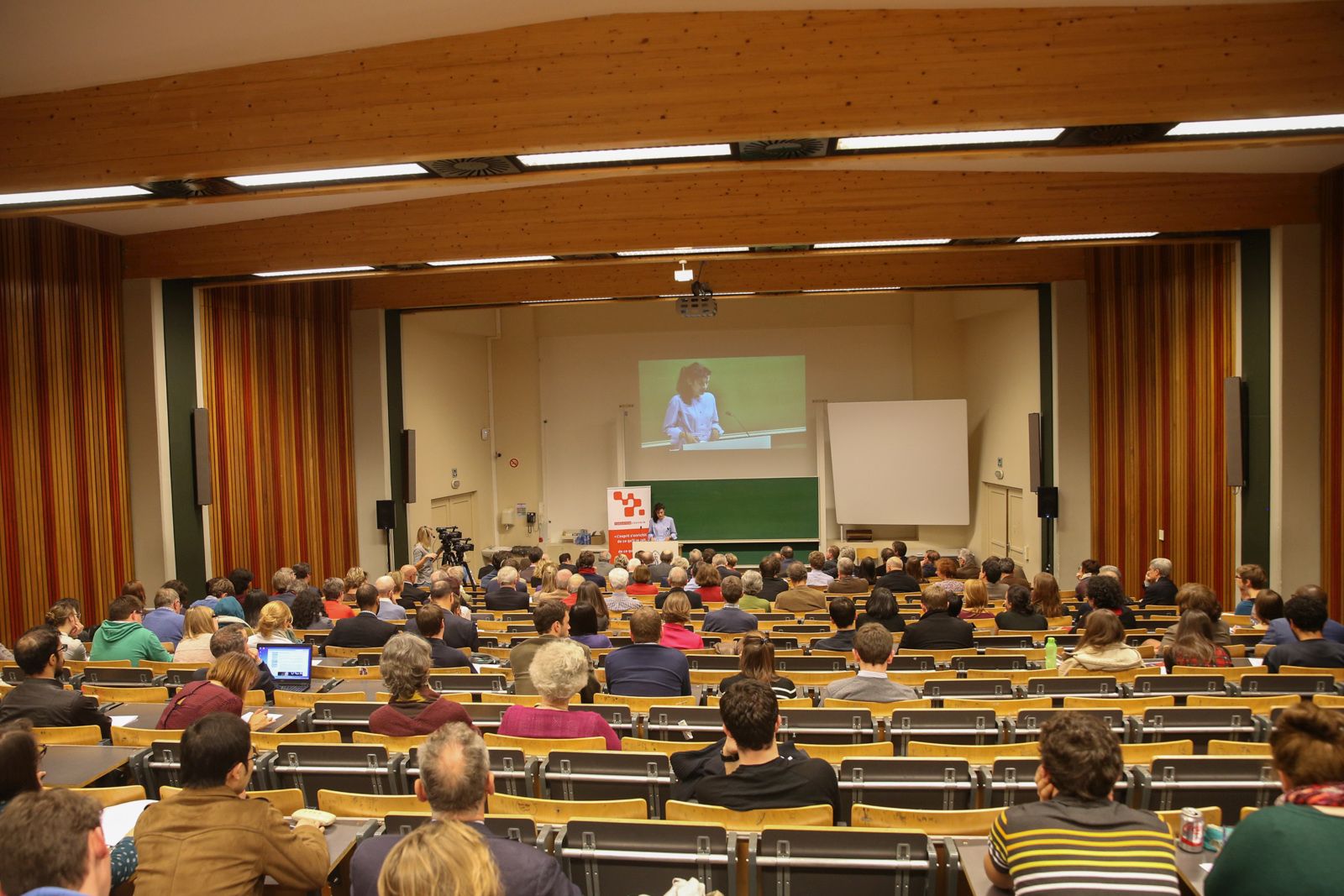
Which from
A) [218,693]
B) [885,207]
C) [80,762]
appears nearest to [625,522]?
[885,207]

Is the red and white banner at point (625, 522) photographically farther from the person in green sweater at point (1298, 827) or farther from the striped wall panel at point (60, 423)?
the person in green sweater at point (1298, 827)

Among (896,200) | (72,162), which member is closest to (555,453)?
(896,200)

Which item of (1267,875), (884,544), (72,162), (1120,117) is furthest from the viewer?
(884,544)

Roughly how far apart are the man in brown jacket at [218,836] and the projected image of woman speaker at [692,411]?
15133 millimetres

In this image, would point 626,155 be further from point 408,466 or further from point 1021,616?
point 408,466

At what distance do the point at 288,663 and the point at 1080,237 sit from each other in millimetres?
7978

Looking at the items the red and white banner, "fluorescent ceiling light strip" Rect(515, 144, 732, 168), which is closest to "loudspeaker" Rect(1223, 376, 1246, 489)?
"fluorescent ceiling light strip" Rect(515, 144, 732, 168)

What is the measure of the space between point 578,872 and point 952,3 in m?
5.21

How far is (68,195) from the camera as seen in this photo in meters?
6.81

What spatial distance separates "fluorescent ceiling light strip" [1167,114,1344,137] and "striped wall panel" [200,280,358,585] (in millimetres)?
9911

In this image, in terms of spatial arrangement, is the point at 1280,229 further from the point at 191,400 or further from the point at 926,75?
the point at 191,400

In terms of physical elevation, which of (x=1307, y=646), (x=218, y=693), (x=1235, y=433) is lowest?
(x=1307, y=646)

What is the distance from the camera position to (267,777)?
3877 mm

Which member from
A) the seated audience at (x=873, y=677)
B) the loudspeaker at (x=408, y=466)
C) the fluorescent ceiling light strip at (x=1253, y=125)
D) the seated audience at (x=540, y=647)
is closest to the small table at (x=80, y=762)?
the seated audience at (x=540, y=647)
